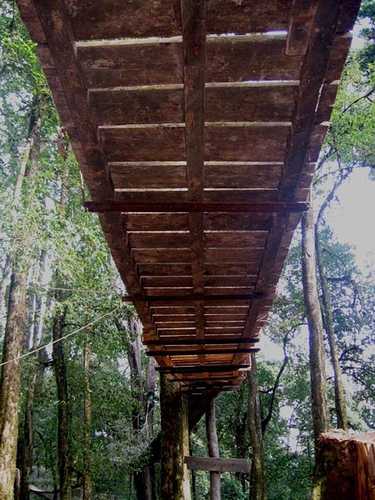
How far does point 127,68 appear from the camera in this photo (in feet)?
4.75

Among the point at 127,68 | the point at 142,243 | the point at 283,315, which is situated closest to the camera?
the point at 127,68

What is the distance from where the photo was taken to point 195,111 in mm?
1562

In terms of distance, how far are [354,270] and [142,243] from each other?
49.2ft

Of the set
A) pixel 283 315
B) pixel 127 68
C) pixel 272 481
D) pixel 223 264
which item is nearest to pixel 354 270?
pixel 283 315

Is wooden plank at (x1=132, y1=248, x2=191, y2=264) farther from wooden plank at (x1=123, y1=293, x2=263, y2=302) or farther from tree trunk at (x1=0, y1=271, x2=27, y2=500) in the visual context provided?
tree trunk at (x1=0, y1=271, x2=27, y2=500)

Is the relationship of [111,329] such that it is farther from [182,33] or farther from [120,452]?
[182,33]

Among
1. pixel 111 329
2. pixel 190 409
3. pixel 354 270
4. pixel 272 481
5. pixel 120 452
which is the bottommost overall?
pixel 272 481

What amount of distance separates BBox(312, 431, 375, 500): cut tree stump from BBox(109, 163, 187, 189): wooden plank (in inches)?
48.9

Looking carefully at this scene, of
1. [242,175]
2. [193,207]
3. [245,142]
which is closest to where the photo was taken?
[245,142]

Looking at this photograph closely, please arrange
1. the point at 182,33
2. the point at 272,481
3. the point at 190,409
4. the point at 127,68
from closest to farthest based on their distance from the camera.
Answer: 1. the point at 182,33
2. the point at 127,68
3. the point at 190,409
4. the point at 272,481

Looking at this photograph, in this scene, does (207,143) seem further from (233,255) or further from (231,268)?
(231,268)

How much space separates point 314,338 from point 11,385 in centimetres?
571

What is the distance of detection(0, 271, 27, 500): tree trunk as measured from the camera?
7342 mm

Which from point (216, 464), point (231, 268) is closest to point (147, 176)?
point (231, 268)
